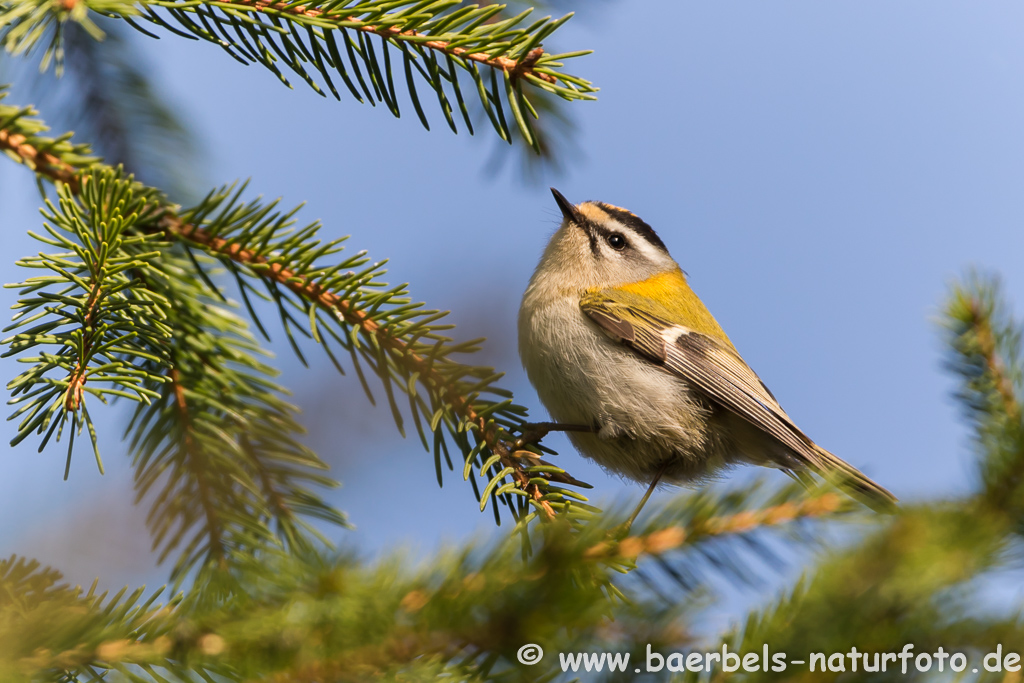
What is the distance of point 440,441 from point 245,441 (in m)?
0.36

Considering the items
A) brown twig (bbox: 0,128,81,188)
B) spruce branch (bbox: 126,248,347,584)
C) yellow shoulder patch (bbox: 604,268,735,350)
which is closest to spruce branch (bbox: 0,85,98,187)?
brown twig (bbox: 0,128,81,188)

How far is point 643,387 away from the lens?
→ 1.94 meters

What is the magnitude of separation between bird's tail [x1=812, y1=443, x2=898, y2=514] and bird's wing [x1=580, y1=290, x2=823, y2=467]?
19 mm

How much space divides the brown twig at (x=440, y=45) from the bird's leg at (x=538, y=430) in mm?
673

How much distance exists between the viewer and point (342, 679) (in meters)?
0.60

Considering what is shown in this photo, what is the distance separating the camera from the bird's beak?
7.50ft

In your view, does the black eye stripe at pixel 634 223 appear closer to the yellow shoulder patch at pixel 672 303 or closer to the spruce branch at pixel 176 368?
the yellow shoulder patch at pixel 672 303

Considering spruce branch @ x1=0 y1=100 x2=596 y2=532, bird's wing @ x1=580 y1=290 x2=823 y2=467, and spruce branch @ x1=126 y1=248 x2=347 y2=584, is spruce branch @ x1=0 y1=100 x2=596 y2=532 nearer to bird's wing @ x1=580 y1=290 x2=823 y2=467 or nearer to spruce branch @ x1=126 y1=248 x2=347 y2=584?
spruce branch @ x1=126 y1=248 x2=347 y2=584

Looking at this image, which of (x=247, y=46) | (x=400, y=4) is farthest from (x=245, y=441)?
(x=400, y=4)

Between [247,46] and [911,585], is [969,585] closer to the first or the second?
[911,585]

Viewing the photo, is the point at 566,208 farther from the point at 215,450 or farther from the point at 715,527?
the point at 715,527

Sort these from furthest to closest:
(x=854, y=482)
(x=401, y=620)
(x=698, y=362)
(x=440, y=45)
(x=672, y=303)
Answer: (x=672, y=303), (x=698, y=362), (x=854, y=482), (x=440, y=45), (x=401, y=620)

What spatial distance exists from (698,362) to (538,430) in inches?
26.7

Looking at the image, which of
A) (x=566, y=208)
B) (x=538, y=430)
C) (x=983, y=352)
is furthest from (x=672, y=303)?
(x=983, y=352)
